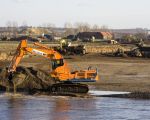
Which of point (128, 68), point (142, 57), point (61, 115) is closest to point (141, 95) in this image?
point (61, 115)

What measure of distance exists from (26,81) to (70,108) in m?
8.40

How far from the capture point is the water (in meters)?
25.8

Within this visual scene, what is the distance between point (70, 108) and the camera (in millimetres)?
A: 28938

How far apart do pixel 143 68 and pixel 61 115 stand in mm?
29549

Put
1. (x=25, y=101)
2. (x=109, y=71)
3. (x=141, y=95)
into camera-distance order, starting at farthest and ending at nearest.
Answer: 1. (x=109, y=71)
2. (x=141, y=95)
3. (x=25, y=101)

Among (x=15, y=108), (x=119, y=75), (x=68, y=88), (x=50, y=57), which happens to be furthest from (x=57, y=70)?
(x=119, y=75)

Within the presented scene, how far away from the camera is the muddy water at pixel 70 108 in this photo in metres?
25.8

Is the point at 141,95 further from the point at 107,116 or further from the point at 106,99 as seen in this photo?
the point at 107,116

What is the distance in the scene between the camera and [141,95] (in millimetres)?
33781

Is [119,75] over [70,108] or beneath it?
over

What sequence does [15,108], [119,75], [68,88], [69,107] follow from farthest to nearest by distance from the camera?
[119,75]
[68,88]
[69,107]
[15,108]

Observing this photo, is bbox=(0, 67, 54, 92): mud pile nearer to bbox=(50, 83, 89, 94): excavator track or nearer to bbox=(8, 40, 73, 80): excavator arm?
bbox=(50, 83, 89, 94): excavator track

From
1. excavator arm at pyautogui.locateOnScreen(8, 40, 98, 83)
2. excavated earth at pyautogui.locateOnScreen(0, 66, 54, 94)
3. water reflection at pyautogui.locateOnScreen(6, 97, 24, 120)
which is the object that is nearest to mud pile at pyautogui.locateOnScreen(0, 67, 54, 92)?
excavated earth at pyautogui.locateOnScreen(0, 66, 54, 94)

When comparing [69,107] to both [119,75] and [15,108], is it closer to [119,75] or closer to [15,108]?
[15,108]
